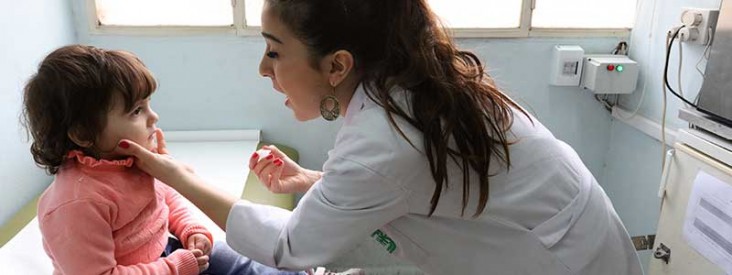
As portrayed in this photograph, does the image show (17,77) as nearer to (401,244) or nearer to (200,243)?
(200,243)

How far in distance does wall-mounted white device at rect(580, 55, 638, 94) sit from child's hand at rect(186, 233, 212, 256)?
151 cm

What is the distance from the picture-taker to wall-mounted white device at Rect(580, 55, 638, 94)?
209 centimetres

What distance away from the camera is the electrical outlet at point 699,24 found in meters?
1.67

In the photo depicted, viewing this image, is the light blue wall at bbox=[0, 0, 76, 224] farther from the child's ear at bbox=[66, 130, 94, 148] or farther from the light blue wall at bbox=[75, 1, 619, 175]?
the child's ear at bbox=[66, 130, 94, 148]

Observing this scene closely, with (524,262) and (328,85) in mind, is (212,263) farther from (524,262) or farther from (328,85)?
(524,262)

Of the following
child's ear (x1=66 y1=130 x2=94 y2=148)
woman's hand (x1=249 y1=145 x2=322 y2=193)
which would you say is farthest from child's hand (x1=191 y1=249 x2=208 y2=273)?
child's ear (x1=66 y1=130 x2=94 y2=148)

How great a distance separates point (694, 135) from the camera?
1520mm

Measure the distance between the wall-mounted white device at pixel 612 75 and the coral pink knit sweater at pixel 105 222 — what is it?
1586 millimetres

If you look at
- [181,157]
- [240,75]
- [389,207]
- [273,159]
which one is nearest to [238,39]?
[240,75]

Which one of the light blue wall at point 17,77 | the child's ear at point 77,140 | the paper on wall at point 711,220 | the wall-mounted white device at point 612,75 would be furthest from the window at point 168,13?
the paper on wall at point 711,220

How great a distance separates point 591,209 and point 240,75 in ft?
4.65

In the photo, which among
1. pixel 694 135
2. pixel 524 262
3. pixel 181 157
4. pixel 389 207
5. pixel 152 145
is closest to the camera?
pixel 389 207

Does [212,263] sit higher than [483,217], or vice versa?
[483,217]

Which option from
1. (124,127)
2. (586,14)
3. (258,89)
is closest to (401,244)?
(124,127)
